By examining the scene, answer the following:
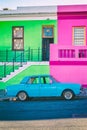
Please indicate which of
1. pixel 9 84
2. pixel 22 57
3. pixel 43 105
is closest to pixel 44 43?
pixel 22 57

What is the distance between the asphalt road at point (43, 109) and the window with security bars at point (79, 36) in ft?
12.0

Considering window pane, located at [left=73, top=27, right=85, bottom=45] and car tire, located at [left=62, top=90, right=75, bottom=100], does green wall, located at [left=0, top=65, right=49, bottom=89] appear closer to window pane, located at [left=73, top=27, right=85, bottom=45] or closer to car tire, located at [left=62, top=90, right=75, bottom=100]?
car tire, located at [left=62, top=90, right=75, bottom=100]

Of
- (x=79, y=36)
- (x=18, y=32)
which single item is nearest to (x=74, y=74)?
(x=79, y=36)

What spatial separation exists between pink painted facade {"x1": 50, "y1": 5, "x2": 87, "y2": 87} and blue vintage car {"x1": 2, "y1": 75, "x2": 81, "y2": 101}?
3.49ft

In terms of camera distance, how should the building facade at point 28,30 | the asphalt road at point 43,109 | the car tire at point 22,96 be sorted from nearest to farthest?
the asphalt road at point 43,109
the car tire at point 22,96
the building facade at point 28,30

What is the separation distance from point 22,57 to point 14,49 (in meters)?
0.78

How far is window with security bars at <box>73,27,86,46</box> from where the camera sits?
22.2m

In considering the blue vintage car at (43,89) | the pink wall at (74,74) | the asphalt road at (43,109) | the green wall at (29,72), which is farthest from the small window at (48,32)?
the asphalt road at (43,109)

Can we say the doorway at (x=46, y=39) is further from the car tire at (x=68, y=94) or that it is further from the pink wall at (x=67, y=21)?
the car tire at (x=68, y=94)

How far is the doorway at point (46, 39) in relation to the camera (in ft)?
74.1

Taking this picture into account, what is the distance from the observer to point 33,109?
61.0ft

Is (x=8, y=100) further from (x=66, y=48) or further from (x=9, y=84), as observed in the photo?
(x=66, y=48)

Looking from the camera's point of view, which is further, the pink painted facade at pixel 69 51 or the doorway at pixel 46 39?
the doorway at pixel 46 39

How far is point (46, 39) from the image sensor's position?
2266 centimetres
